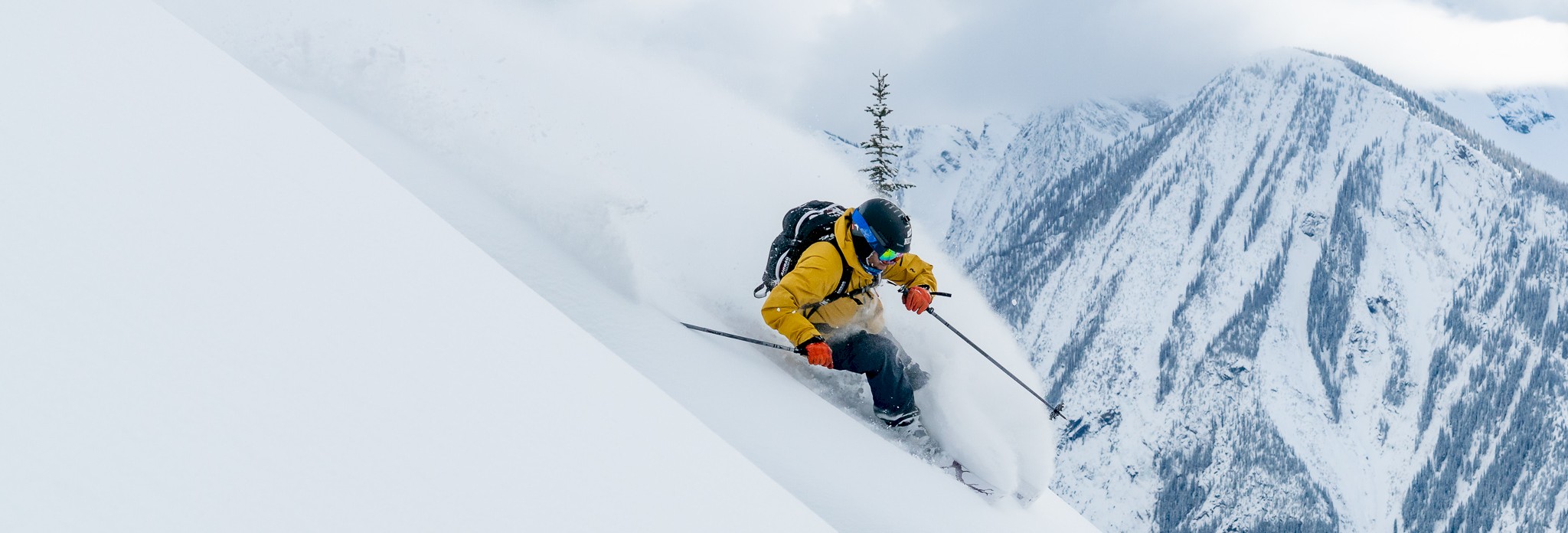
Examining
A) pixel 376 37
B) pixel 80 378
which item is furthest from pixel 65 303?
pixel 376 37

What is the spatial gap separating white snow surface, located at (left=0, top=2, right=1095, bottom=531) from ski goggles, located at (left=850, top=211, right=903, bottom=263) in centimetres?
113

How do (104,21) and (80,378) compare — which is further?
(104,21)

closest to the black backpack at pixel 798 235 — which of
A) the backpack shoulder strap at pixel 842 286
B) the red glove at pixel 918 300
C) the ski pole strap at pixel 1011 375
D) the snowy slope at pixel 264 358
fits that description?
the backpack shoulder strap at pixel 842 286

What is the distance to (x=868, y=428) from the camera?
609 centimetres

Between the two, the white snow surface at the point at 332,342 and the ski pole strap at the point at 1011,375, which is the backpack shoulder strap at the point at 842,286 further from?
the ski pole strap at the point at 1011,375

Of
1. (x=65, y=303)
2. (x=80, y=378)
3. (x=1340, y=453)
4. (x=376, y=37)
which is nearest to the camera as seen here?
(x=80, y=378)

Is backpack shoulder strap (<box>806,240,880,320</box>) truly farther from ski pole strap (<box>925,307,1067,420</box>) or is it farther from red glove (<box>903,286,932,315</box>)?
ski pole strap (<box>925,307,1067,420</box>)

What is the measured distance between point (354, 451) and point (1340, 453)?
8440 inches

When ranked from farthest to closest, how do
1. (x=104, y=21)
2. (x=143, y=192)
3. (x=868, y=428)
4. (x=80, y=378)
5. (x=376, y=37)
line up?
1. (x=376, y=37)
2. (x=868, y=428)
3. (x=104, y=21)
4. (x=143, y=192)
5. (x=80, y=378)

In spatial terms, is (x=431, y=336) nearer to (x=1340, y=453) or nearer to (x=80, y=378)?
(x=80, y=378)

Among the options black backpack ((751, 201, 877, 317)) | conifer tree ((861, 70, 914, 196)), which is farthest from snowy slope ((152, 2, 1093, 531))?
conifer tree ((861, 70, 914, 196))

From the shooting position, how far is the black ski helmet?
5.85 m

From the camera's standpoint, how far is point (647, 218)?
7.16 meters

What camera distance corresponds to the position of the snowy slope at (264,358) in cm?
Result: 132
